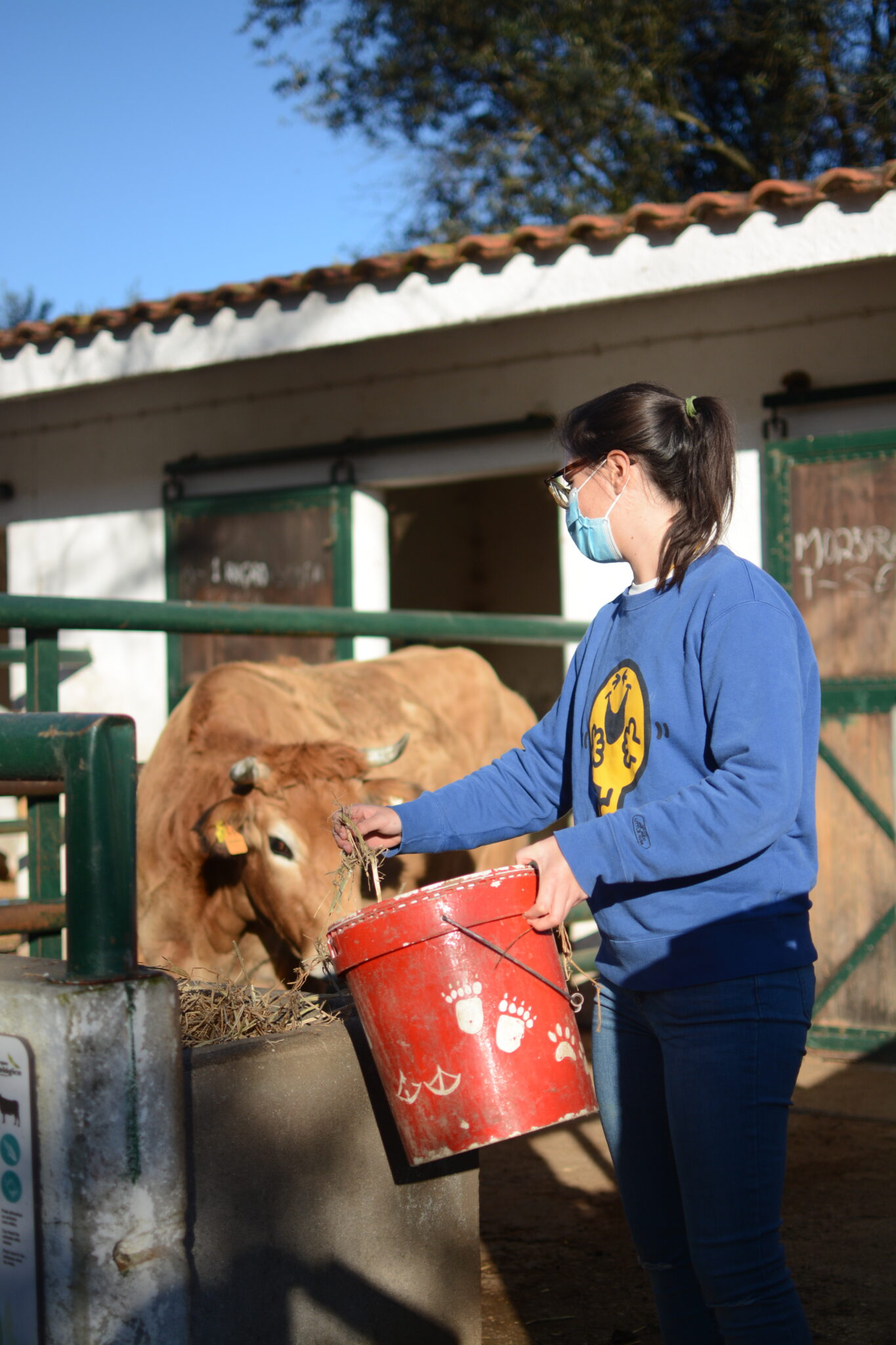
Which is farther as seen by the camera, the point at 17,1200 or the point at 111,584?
the point at 111,584

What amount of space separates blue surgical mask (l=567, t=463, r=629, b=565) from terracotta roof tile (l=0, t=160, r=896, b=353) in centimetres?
342

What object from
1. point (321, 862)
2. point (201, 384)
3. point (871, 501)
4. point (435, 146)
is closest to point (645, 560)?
point (321, 862)

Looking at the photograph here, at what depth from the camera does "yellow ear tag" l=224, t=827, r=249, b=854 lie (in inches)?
156

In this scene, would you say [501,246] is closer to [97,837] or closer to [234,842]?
[234,842]

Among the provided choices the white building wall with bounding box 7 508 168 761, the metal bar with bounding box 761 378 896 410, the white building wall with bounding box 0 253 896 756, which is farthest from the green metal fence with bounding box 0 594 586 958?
the white building wall with bounding box 7 508 168 761

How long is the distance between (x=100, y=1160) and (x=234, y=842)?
2.39 metres

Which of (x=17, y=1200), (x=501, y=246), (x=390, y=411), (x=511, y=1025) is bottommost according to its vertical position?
(x=17, y=1200)

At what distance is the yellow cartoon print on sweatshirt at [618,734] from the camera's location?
1.98m

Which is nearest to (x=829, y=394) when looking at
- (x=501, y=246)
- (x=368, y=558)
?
(x=501, y=246)

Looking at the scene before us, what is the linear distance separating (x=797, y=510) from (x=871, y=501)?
330mm

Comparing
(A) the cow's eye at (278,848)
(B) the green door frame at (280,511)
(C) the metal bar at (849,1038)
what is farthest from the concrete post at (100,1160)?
(B) the green door frame at (280,511)

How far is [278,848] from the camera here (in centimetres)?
408

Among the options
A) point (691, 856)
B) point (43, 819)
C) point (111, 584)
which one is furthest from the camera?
point (111, 584)

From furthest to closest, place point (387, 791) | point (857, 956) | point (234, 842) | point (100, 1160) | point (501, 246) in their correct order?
point (501, 246)
point (857, 956)
point (387, 791)
point (234, 842)
point (100, 1160)
